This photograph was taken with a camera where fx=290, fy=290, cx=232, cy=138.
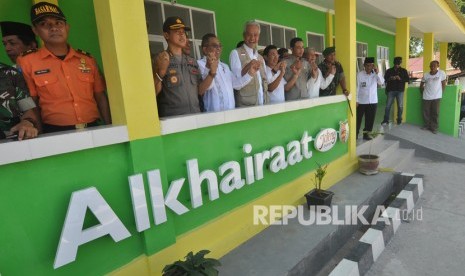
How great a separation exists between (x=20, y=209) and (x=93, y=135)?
571 millimetres

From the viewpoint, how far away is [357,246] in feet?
9.40

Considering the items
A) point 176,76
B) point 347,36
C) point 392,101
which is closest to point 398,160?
point 392,101

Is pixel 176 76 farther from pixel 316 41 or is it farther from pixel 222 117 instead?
pixel 316 41

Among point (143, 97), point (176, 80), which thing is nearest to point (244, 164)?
point (176, 80)

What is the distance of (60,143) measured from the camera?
175 cm

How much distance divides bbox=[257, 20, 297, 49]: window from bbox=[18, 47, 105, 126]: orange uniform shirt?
4.39 metres

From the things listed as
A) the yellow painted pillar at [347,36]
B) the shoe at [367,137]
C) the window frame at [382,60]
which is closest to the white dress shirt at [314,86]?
the yellow painted pillar at [347,36]

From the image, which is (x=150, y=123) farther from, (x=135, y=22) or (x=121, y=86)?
(x=135, y=22)

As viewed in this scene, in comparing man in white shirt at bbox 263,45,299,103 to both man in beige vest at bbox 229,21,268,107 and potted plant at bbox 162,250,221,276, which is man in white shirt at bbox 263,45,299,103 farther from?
potted plant at bbox 162,250,221,276

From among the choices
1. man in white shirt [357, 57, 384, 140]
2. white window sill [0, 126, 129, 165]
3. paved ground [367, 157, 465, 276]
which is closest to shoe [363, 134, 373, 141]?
man in white shirt [357, 57, 384, 140]

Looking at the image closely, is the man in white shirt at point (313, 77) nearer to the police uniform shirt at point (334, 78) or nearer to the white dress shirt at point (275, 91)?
the police uniform shirt at point (334, 78)

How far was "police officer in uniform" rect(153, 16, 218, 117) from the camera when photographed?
2428mm

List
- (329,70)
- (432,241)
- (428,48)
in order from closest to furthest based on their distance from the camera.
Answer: (432,241)
(329,70)
(428,48)

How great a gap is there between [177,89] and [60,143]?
1059mm
